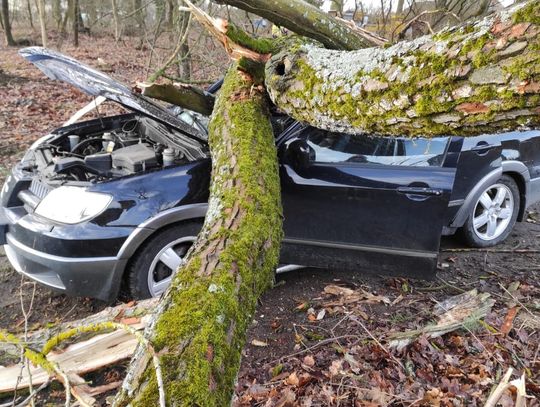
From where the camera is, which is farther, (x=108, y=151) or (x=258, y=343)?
(x=108, y=151)

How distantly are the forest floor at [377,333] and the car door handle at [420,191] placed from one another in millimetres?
874

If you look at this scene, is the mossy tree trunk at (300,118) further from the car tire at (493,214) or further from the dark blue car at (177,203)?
the car tire at (493,214)

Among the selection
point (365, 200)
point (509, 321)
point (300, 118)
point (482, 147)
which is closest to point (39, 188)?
point (300, 118)

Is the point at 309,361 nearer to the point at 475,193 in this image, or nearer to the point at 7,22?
the point at 475,193

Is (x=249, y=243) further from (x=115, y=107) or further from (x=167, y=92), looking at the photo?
(x=115, y=107)

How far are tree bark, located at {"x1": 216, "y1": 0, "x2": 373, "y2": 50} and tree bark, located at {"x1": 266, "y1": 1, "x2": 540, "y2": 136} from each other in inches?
64.9

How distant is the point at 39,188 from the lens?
3523mm

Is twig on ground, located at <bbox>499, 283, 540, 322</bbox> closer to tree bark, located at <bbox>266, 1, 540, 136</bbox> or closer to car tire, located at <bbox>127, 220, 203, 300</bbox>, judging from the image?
tree bark, located at <bbox>266, 1, 540, 136</bbox>

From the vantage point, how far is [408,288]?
3.84 meters

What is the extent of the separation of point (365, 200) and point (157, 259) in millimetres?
1684

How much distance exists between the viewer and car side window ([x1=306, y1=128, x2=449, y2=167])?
11.6ft

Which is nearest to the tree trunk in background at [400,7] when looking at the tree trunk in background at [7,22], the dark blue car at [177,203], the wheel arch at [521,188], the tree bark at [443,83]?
the wheel arch at [521,188]

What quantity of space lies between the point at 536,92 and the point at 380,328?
2.23 metres

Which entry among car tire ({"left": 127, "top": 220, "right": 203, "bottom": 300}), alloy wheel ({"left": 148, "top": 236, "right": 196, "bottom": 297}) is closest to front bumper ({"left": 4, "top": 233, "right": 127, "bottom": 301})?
car tire ({"left": 127, "top": 220, "right": 203, "bottom": 300})
